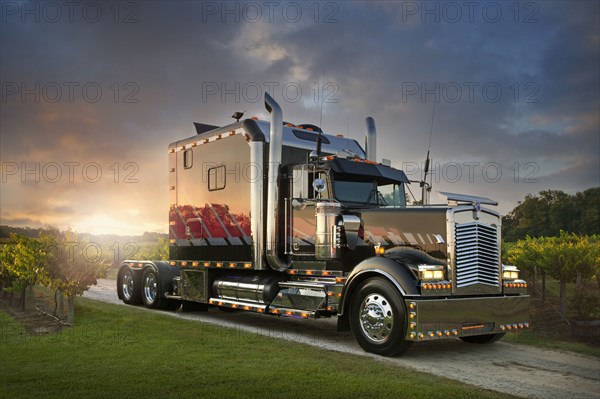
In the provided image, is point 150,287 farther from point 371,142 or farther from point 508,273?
point 508,273

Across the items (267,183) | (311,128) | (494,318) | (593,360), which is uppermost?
(311,128)

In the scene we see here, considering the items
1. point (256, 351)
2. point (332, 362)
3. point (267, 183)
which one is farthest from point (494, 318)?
point (267, 183)

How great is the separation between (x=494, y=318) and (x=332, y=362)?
2.91 metres

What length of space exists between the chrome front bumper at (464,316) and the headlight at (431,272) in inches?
14.3

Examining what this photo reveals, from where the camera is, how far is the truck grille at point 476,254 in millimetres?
9688

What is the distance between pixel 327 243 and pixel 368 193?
52.6 inches

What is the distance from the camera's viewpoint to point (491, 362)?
31.3ft

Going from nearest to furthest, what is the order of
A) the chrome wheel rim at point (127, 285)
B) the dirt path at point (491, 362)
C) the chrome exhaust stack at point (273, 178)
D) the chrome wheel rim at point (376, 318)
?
the dirt path at point (491, 362) → the chrome wheel rim at point (376, 318) → the chrome exhaust stack at point (273, 178) → the chrome wheel rim at point (127, 285)

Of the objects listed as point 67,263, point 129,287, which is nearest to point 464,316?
point 67,263

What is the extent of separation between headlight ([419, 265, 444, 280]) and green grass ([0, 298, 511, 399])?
148cm

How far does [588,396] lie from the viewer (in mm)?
7828

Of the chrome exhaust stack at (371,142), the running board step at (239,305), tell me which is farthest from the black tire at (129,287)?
the chrome exhaust stack at (371,142)

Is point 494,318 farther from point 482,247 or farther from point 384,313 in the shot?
point 384,313

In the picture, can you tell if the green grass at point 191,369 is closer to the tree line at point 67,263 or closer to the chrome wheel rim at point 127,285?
the tree line at point 67,263
